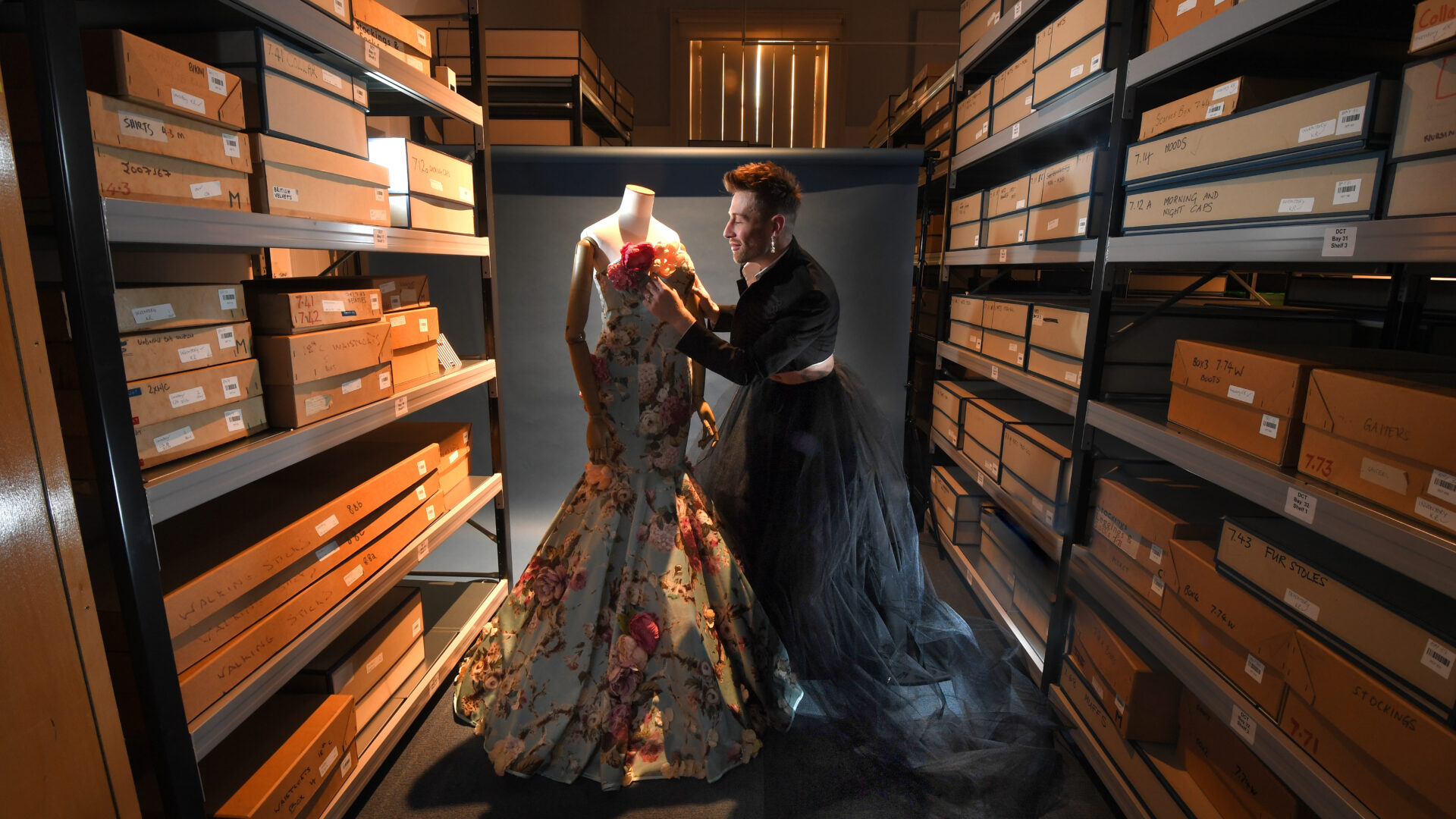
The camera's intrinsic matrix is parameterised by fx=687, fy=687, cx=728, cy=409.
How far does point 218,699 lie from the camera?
1.29m

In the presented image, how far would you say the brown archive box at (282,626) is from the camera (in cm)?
125

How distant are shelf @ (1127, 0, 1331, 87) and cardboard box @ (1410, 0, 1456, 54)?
130 millimetres

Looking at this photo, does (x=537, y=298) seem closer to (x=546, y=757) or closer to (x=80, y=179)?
(x=546, y=757)

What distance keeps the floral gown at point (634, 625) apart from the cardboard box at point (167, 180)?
2.89ft

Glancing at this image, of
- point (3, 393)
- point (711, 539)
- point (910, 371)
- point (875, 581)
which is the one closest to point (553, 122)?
point (910, 371)

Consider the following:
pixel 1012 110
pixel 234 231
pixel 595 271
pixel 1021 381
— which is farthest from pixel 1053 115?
pixel 234 231

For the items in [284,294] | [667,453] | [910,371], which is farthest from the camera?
[910,371]

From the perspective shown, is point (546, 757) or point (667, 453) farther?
point (667, 453)

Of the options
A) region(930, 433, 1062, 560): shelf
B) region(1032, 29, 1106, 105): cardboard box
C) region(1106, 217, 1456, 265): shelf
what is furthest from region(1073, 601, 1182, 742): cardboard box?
region(1032, 29, 1106, 105): cardboard box

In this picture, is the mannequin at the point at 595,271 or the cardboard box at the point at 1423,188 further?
the mannequin at the point at 595,271

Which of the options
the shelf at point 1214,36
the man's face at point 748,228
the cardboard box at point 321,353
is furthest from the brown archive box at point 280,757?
the shelf at point 1214,36

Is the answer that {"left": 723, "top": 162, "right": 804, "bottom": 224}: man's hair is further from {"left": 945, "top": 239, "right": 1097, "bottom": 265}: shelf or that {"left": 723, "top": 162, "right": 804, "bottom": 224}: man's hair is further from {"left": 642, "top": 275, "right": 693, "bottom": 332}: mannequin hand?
{"left": 945, "top": 239, "right": 1097, "bottom": 265}: shelf

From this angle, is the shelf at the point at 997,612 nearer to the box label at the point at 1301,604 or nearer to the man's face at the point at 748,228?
the box label at the point at 1301,604

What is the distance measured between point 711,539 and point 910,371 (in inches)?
86.9
